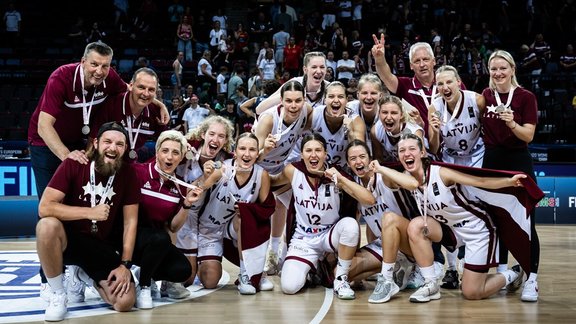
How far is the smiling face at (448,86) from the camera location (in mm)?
5848

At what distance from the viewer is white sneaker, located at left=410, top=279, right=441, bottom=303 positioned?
5273 millimetres

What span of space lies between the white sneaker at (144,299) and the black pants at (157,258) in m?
0.05

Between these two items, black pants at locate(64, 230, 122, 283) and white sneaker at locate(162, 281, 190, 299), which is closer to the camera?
black pants at locate(64, 230, 122, 283)

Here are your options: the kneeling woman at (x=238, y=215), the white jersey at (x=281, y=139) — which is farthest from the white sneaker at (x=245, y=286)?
the white jersey at (x=281, y=139)

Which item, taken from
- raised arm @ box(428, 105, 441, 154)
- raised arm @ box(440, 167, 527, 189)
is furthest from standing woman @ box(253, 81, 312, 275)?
raised arm @ box(440, 167, 527, 189)

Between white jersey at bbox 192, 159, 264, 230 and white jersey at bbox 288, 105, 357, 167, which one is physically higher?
white jersey at bbox 288, 105, 357, 167

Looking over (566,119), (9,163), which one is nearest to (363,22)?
(566,119)

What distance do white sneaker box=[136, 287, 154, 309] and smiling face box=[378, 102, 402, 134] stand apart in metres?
2.23

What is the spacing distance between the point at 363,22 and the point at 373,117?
11464mm

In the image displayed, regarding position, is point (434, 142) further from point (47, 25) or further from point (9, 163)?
→ point (47, 25)

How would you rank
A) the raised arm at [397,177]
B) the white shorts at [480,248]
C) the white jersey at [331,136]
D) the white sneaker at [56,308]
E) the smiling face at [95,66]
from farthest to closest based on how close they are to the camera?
the white jersey at [331,136] → the white shorts at [480,248] → the raised arm at [397,177] → the smiling face at [95,66] → the white sneaker at [56,308]

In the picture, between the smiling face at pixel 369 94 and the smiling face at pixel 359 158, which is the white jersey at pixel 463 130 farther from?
the smiling face at pixel 359 158

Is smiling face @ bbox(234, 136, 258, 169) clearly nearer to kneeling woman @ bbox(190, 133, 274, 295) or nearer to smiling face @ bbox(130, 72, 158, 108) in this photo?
kneeling woman @ bbox(190, 133, 274, 295)

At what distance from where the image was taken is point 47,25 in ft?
59.6
